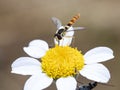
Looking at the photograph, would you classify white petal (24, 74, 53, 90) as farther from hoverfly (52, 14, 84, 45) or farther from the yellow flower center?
hoverfly (52, 14, 84, 45)

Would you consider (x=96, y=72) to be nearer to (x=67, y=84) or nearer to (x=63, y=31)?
A: (x=67, y=84)

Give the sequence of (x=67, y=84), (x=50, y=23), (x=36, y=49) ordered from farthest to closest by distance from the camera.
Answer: (x=50, y=23) < (x=36, y=49) < (x=67, y=84)

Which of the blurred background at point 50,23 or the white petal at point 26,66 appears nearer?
the white petal at point 26,66

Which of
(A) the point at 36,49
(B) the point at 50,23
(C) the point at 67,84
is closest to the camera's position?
(C) the point at 67,84

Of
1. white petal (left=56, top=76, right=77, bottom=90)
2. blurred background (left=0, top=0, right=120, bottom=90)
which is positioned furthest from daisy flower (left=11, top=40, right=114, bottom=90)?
blurred background (left=0, top=0, right=120, bottom=90)

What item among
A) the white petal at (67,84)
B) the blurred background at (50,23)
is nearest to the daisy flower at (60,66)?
the white petal at (67,84)

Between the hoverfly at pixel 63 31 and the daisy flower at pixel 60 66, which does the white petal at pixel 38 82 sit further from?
the hoverfly at pixel 63 31

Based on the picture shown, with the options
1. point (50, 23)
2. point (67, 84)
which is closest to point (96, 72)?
point (67, 84)
